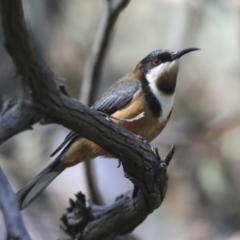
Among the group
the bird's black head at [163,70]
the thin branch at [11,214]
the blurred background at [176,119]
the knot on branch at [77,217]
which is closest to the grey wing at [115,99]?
the bird's black head at [163,70]

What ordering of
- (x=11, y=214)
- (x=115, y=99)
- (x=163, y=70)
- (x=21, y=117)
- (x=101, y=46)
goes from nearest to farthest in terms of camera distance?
1. (x=11, y=214)
2. (x=21, y=117)
3. (x=115, y=99)
4. (x=163, y=70)
5. (x=101, y=46)

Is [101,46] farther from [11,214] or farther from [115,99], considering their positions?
[11,214]

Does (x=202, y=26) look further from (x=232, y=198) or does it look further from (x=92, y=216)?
(x=92, y=216)

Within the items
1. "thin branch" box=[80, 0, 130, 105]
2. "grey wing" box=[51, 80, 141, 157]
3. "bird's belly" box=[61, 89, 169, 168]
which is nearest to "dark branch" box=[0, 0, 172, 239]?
"bird's belly" box=[61, 89, 169, 168]

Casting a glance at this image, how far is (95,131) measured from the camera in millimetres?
2348

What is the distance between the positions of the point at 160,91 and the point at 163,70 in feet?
0.55

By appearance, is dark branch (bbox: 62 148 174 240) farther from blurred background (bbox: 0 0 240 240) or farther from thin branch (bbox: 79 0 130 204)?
blurred background (bbox: 0 0 240 240)

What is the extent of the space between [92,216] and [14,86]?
275cm

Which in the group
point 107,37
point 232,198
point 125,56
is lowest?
point 232,198

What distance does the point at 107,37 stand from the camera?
3953mm

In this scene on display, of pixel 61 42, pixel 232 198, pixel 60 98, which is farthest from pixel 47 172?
pixel 61 42

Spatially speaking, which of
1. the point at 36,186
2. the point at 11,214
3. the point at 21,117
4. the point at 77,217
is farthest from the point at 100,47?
the point at 11,214

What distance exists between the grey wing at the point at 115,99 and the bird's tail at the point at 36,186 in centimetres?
20

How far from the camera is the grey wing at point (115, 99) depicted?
332 cm
